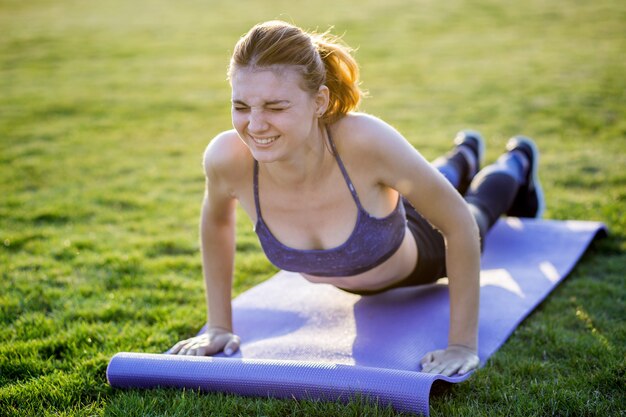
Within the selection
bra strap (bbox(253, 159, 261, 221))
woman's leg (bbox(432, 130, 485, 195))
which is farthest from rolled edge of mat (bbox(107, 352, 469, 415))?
woman's leg (bbox(432, 130, 485, 195))

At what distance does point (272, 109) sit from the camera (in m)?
2.55

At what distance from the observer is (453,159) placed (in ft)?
15.1

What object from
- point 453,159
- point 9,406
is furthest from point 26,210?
point 453,159

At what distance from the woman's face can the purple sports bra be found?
0.93 ft

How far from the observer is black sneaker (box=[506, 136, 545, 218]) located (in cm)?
468

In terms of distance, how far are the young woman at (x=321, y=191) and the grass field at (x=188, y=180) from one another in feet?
1.21

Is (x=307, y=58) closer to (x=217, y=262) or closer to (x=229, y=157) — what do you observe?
(x=229, y=157)

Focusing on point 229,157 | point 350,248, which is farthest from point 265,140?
point 350,248

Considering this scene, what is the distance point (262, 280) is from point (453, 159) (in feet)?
5.24

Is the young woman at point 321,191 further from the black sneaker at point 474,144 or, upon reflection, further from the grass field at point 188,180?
the black sneaker at point 474,144

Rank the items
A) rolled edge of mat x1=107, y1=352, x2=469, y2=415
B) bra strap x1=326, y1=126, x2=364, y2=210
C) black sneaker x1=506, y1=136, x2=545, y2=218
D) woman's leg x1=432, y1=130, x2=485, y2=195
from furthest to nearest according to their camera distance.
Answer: black sneaker x1=506, y1=136, x2=545, y2=218, woman's leg x1=432, y1=130, x2=485, y2=195, bra strap x1=326, y1=126, x2=364, y2=210, rolled edge of mat x1=107, y1=352, x2=469, y2=415

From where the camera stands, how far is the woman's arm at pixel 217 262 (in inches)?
121

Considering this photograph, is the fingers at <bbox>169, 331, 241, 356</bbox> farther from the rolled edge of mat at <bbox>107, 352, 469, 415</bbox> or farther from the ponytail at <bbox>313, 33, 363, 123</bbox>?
the ponytail at <bbox>313, 33, 363, 123</bbox>

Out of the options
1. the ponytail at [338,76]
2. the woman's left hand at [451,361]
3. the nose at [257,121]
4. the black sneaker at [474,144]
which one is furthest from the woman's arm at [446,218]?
the black sneaker at [474,144]
